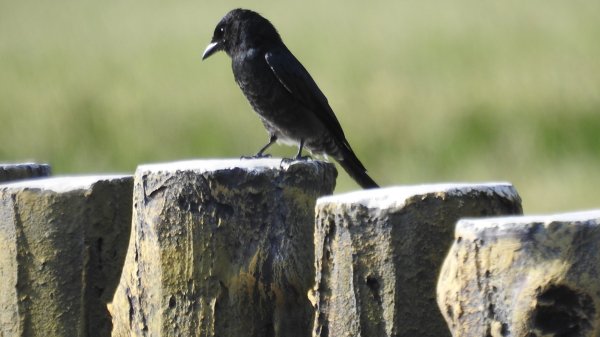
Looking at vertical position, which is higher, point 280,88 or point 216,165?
point 280,88

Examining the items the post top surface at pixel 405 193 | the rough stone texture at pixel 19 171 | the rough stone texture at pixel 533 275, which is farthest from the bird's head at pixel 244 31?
the rough stone texture at pixel 533 275

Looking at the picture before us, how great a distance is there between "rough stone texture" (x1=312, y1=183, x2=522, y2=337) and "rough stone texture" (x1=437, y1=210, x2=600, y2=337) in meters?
0.26

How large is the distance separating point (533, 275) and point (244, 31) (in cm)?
299

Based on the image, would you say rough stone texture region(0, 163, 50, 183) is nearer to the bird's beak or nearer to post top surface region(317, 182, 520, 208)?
post top surface region(317, 182, 520, 208)

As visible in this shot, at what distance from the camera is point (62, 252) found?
312 centimetres

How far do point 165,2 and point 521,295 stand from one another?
62.4 feet

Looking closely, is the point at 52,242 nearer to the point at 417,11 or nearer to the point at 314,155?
the point at 314,155

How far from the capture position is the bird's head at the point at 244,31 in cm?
500

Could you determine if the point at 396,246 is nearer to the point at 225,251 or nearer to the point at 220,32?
the point at 225,251

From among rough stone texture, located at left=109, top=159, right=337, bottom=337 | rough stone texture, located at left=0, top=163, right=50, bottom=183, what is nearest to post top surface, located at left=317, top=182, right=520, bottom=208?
rough stone texture, located at left=109, top=159, right=337, bottom=337

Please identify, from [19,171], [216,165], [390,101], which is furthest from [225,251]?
[390,101]

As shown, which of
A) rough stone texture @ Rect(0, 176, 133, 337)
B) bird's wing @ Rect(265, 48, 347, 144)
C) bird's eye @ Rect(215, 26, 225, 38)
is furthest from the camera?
bird's eye @ Rect(215, 26, 225, 38)

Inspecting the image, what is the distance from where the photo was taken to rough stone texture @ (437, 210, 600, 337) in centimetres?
214

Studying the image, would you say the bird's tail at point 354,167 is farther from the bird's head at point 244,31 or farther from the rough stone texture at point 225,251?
the rough stone texture at point 225,251
